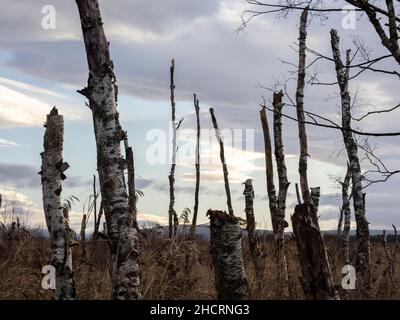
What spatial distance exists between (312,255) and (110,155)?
8.54 feet

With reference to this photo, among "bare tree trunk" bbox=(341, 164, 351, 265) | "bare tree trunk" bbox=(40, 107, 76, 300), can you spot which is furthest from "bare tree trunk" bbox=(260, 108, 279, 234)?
"bare tree trunk" bbox=(40, 107, 76, 300)

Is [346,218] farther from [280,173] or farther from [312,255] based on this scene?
[312,255]

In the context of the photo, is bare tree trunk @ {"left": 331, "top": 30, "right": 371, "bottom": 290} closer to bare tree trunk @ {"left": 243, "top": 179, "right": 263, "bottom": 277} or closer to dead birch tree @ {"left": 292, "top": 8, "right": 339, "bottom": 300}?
bare tree trunk @ {"left": 243, "top": 179, "right": 263, "bottom": 277}

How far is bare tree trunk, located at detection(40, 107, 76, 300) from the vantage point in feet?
23.1

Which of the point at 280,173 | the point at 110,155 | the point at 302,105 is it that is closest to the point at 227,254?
the point at 110,155

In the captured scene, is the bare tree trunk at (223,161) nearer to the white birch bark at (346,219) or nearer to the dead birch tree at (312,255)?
the white birch bark at (346,219)

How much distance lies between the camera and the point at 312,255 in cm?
509

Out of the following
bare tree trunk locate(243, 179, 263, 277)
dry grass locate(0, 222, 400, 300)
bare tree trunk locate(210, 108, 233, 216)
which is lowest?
dry grass locate(0, 222, 400, 300)

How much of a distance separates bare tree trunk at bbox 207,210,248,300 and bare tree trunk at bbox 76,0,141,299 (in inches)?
35.9

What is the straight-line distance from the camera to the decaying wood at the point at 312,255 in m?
5.07

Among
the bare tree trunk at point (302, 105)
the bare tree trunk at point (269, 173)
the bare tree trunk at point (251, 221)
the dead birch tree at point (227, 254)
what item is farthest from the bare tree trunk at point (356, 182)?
the dead birch tree at point (227, 254)

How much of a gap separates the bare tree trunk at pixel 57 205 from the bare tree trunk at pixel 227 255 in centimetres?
203
